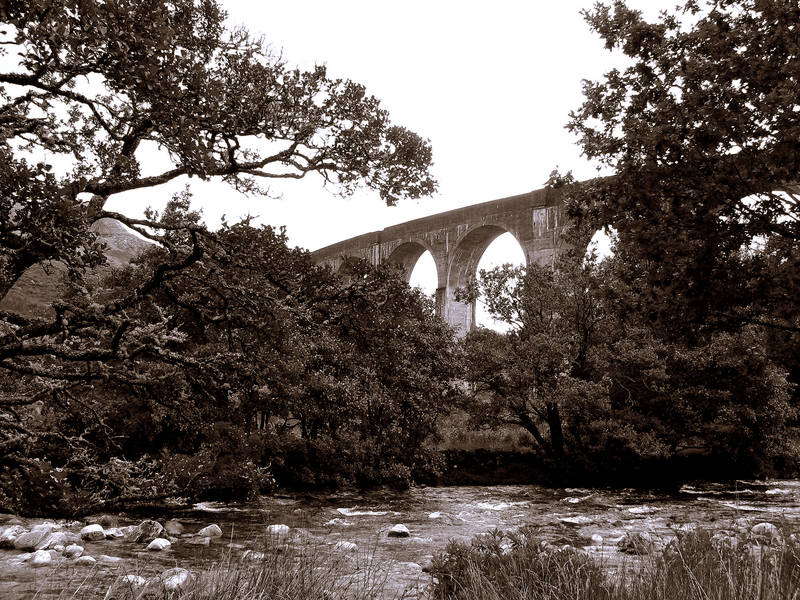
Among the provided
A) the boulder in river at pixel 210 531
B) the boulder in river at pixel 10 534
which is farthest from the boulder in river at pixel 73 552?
the boulder in river at pixel 210 531

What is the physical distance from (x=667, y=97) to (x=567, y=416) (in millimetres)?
10085

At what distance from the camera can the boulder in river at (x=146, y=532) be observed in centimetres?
759

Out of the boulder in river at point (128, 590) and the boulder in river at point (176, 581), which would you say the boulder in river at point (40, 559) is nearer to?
the boulder in river at point (176, 581)

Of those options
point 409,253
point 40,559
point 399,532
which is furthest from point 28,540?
point 409,253

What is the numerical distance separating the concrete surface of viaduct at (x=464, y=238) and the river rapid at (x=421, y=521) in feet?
37.1

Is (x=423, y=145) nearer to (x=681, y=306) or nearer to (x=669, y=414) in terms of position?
(x=681, y=306)

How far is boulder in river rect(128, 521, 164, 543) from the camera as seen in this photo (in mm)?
7588

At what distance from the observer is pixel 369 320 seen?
6383 millimetres

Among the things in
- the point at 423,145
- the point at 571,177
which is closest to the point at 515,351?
the point at 571,177

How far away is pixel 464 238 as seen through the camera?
3075 centimetres

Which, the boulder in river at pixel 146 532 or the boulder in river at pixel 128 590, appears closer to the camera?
the boulder in river at pixel 128 590

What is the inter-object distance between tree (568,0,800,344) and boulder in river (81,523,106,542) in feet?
26.3

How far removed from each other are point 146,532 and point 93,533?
66 centimetres

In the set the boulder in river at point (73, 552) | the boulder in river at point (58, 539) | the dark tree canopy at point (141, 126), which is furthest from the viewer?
the boulder in river at point (58, 539)
